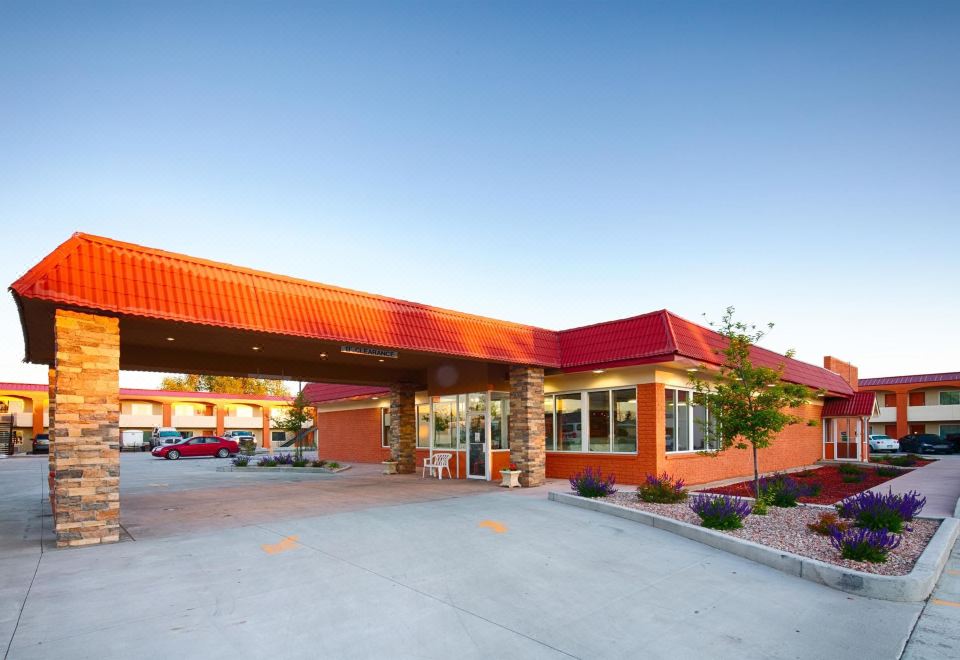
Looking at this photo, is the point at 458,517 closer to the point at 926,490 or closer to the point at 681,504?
the point at 681,504

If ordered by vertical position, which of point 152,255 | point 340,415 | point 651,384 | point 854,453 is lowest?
point 854,453

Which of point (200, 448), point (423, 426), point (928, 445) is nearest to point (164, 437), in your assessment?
point (200, 448)

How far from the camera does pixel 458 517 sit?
10742mm

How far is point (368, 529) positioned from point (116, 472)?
13.3 feet

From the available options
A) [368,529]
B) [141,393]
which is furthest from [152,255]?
[141,393]

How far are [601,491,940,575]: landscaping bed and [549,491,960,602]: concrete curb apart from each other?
21 centimetres

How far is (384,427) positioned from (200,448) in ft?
57.5

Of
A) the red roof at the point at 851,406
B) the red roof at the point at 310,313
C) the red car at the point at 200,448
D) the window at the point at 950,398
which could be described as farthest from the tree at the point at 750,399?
the window at the point at 950,398

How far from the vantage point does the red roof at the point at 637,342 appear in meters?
14.7

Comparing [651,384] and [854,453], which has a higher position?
[651,384]

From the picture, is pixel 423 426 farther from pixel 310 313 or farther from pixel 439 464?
pixel 310 313

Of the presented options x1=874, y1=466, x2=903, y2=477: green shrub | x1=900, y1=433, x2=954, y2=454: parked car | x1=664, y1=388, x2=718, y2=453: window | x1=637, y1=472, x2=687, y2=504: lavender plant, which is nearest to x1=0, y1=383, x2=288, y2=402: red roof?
x1=664, y1=388, x2=718, y2=453: window

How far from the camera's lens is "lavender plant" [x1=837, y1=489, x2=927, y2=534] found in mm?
8953

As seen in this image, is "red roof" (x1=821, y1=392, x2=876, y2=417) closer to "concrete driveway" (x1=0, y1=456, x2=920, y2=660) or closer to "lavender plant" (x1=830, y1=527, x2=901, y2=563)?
"lavender plant" (x1=830, y1=527, x2=901, y2=563)
